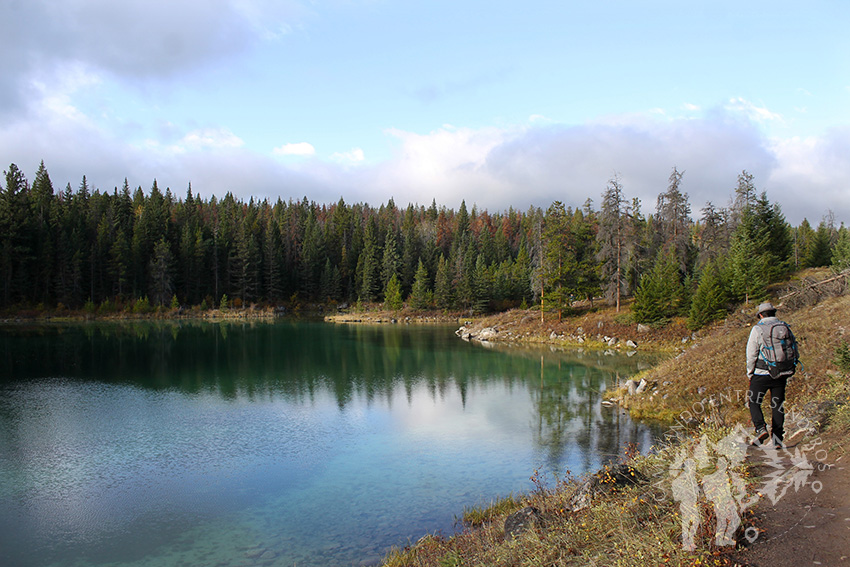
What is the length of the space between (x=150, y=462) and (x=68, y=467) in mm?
1982

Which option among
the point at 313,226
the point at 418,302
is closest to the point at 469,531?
the point at 418,302

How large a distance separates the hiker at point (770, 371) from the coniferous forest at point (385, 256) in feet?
89.6

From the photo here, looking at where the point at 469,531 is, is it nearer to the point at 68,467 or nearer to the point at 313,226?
the point at 68,467

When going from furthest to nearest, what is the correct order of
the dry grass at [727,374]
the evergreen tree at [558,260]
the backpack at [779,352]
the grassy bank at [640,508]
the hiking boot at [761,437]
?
the evergreen tree at [558,260] < the dry grass at [727,374] < the hiking boot at [761,437] < the backpack at [779,352] < the grassy bank at [640,508]

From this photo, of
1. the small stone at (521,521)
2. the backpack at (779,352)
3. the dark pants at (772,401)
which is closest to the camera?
the small stone at (521,521)

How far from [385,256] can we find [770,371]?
89571mm

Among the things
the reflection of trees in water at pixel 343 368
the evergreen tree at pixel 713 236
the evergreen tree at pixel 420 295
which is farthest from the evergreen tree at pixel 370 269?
the evergreen tree at pixel 713 236

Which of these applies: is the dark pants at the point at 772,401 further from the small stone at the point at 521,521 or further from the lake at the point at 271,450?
the lake at the point at 271,450

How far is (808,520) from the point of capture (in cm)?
603

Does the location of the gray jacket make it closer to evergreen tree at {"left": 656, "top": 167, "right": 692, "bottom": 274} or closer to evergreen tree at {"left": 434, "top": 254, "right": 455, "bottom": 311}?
evergreen tree at {"left": 656, "top": 167, "right": 692, "bottom": 274}

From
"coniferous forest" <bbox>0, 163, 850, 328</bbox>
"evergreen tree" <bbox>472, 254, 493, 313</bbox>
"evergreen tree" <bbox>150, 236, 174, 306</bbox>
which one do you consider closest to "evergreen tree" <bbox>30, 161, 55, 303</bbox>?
"coniferous forest" <bbox>0, 163, 850, 328</bbox>

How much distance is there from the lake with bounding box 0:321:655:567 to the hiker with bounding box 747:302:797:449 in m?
4.86

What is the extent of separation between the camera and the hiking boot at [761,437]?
888 centimetres

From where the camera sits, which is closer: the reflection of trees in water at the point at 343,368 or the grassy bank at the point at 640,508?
the grassy bank at the point at 640,508
